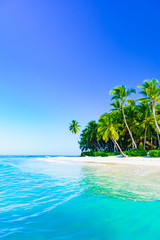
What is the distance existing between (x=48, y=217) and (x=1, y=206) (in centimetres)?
178

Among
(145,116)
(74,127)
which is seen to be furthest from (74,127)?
(145,116)

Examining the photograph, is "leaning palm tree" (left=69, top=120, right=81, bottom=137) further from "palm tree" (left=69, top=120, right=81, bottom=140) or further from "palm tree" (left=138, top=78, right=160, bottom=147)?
"palm tree" (left=138, top=78, right=160, bottom=147)

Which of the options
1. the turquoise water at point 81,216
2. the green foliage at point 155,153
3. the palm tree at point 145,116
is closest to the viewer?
the turquoise water at point 81,216

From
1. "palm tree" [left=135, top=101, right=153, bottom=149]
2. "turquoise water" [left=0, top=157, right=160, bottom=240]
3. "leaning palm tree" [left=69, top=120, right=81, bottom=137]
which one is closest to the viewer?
"turquoise water" [left=0, top=157, right=160, bottom=240]

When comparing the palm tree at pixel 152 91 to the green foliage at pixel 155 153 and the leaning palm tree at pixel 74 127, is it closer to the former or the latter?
the green foliage at pixel 155 153

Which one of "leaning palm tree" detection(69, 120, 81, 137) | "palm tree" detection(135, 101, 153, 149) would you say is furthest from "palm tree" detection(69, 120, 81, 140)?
"palm tree" detection(135, 101, 153, 149)

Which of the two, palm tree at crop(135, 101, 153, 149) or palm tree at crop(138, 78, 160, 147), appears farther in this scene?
palm tree at crop(135, 101, 153, 149)

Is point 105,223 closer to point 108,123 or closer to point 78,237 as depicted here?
point 78,237

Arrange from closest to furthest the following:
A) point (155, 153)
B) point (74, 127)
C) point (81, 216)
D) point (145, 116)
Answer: point (81, 216)
point (155, 153)
point (145, 116)
point (74, 127)

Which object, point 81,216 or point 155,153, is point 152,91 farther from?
point 81,216

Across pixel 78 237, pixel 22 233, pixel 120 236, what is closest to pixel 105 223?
pixel 120 236

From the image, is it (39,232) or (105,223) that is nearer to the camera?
(39,232)

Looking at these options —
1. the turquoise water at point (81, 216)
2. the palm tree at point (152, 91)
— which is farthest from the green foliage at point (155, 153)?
the turquoise water at point (81, 216)

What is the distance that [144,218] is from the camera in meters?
3.48
